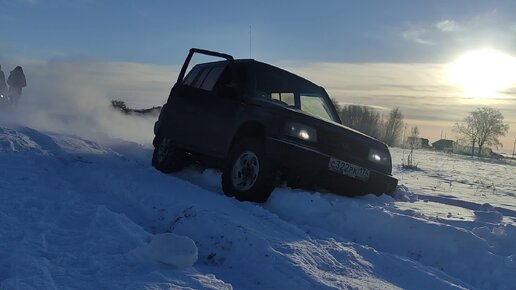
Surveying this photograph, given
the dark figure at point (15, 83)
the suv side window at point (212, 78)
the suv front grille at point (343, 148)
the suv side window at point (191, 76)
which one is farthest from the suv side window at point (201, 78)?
the dark figure at point (15, 83)

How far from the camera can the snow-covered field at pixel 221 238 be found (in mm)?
2996

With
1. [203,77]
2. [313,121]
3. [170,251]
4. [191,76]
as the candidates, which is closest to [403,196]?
[313,121]

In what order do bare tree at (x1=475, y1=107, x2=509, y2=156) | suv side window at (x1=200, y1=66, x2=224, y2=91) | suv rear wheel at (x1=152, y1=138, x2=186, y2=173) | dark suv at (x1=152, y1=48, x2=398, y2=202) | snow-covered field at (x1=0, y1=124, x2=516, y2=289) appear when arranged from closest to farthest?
snow-covered field at (x1=0, y1=124, x2=516, y2=289) → dark suv at (x1=152, y1=48, x2=398, y2=202) → suv side window at (x1=200, y1=66, x2=224, y2=91) → suv rear wheel at (x1=152, y1=138, x2=186, y2=173) → bare tree at (x1=475, y1=107, x2=509, y2=156)

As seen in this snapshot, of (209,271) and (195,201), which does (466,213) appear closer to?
(195,201)

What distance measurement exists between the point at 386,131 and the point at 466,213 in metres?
102

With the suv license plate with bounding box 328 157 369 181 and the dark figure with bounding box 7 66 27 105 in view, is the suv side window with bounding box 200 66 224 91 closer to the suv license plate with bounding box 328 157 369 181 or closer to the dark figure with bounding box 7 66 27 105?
the suv license plate with bounding box 328 157 369 181

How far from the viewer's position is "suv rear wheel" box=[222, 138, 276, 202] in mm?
5238

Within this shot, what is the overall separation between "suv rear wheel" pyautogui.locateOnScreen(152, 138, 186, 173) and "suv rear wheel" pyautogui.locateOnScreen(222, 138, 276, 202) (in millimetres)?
1897

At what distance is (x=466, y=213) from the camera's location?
236 inches

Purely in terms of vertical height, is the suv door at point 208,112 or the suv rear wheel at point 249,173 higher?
the suv door at point 208,112

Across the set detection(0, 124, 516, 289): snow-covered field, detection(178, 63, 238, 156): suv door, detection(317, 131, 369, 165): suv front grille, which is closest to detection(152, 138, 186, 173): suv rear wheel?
detection(178, 63, 238, 156): suv door

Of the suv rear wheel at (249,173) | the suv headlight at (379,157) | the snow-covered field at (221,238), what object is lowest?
the snow-covered field at (221,238)

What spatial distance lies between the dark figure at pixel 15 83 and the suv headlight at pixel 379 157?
22.0 meters

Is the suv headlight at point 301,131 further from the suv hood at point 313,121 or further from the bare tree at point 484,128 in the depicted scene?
the bare tree at point 484,128
